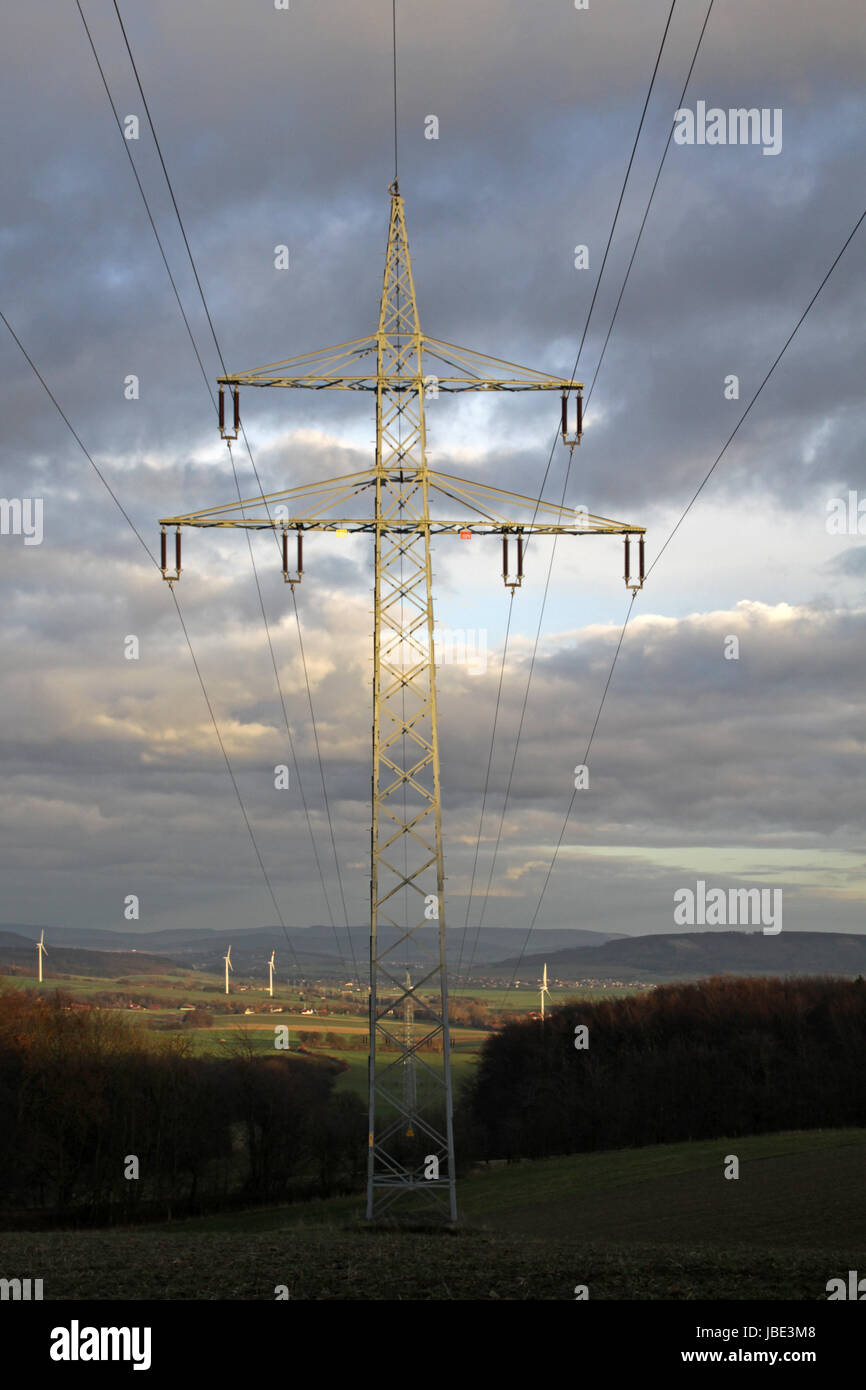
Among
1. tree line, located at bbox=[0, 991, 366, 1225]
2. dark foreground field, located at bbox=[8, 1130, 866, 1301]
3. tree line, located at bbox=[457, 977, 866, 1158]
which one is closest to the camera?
dark foreground field, located at bbox=[8, 1130, 866, 1301]

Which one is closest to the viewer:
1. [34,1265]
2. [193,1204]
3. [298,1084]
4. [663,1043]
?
[34,1265]

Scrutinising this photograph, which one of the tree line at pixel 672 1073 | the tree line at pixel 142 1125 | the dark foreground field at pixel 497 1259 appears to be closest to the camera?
the dark foreground field at pixel 497 1259

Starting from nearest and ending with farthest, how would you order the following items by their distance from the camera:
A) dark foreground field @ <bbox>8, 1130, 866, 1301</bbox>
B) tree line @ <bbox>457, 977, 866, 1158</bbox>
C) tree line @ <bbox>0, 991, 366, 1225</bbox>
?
dark foreground field @ <bbox>8, 1130, 866, 1301</bbox> → tree line @ <bbox>0, 991, 366, 1225</bbox> → tree line @ <bbox>457, 977, 866, 1158</bbox>

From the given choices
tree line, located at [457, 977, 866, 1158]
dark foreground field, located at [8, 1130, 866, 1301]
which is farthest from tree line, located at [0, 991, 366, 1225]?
dark foreground field, located at [8, 1130, 866, 1301]

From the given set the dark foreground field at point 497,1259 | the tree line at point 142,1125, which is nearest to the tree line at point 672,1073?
the tree line at point 142,1125

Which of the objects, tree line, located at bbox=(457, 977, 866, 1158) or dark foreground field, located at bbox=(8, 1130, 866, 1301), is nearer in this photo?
dark foreground field, located at bbox=(8, 1130, 866, 1301)

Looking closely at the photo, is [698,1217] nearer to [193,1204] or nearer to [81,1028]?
[193,1204]

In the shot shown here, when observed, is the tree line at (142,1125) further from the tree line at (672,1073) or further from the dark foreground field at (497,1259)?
the dark foreground field at (497,1259)

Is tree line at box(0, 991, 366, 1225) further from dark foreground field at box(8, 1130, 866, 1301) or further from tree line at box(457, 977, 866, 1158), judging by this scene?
dark foreground field at box(8, 1130, 866, 1301)

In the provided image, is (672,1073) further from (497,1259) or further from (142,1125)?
(497,1259)

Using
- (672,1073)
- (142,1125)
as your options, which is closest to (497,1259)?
(142,1125)
